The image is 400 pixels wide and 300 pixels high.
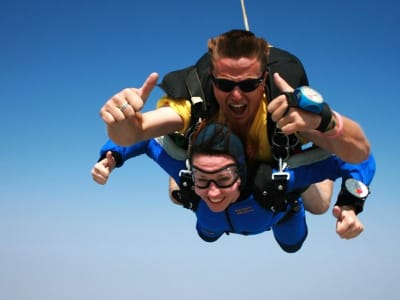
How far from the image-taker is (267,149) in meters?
3.26

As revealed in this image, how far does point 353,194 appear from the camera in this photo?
3.00 meters

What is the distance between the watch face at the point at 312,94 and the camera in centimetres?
245

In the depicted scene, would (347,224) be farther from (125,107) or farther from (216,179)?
(125,107)

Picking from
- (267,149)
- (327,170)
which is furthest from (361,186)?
(267,149)

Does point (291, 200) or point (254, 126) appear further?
point (291, 200)

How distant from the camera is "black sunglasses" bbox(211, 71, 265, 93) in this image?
2.95m

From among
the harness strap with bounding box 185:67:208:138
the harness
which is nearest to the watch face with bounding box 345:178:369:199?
the harness

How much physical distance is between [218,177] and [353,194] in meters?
0.79

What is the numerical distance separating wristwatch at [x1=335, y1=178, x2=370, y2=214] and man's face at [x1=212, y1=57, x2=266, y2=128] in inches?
28.2

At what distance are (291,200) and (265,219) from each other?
9.4 inches

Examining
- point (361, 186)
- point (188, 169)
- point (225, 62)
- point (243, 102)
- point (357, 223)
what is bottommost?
point (357, 223)

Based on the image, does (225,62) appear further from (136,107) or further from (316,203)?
(316,203)

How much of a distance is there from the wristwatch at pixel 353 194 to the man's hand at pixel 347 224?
3.2 inches

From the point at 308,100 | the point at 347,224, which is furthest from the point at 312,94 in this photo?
the point at 347,224
